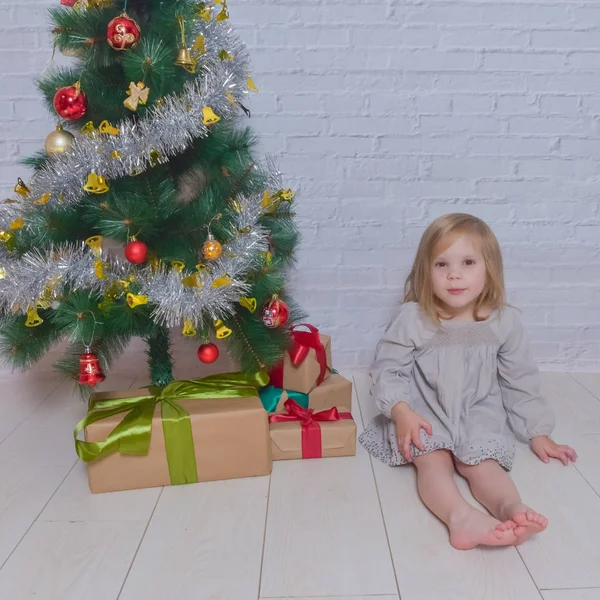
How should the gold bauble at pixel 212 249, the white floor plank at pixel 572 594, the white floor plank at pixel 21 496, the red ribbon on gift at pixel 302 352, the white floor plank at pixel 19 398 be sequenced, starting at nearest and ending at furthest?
the white floor plank at pixel 572 594, the white floor plank at pixel 21 496, the gold bauble at pixel 212 249, the red ribbon on gift at pixel 302 352, the white floor plank at pixel 19 398

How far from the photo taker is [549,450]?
140 centimetres

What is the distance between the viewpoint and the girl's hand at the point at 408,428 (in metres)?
1.30

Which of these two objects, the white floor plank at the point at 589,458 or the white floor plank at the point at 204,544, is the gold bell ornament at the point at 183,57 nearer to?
the white floor plank at the point at 204,544

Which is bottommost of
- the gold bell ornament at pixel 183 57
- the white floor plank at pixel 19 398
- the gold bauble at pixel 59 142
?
the white floor plank at pixel 19 398

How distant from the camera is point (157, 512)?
1220 mm

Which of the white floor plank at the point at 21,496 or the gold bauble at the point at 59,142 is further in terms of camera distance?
the gold bauble at the point at 59,142

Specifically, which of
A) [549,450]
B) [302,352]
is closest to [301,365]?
[302,352]

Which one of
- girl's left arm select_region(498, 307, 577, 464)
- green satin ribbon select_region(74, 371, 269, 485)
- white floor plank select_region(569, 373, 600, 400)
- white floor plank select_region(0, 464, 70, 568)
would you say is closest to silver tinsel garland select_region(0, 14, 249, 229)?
green satin ribbon select_region(74, 371, 269, 485)

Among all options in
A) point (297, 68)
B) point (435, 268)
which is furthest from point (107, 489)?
point (297, 68)

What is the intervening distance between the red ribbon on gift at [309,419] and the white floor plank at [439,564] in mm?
211

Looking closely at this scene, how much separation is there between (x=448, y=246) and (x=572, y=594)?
0.69 meters

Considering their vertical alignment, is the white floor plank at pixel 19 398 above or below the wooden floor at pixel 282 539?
below

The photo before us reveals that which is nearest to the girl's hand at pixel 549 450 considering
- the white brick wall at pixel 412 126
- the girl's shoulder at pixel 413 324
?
the girl's shoulder at pixel 413 324

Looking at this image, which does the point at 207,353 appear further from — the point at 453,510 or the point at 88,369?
the point at 453,510
